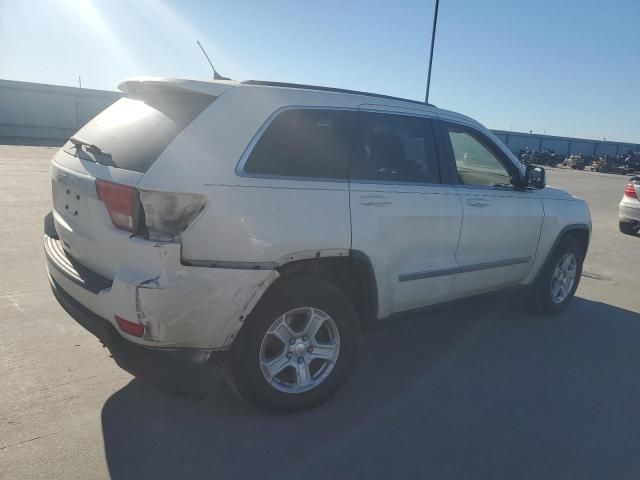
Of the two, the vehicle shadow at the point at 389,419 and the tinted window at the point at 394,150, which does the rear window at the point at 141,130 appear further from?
the vehicle shadow at the point at 389,419

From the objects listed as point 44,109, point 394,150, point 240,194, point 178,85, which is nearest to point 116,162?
point 178,85

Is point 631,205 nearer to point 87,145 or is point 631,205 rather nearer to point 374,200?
point 374,200

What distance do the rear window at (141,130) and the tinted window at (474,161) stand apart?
2135mm

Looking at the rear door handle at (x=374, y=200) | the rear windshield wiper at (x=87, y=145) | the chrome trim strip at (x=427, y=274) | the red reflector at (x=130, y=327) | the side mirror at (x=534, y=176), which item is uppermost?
the rear windshield wiper at (x=87, y=145)

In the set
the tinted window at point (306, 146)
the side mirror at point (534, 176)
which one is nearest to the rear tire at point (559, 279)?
the side mirror at point (534, 176)

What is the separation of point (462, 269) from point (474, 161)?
1.01 meters

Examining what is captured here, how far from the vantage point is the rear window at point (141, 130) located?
2.76 meters

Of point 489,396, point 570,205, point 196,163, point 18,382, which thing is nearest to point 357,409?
point 489,396

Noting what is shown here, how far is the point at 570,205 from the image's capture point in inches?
204

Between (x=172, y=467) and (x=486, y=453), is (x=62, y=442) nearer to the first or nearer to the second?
(x=172, y=467)

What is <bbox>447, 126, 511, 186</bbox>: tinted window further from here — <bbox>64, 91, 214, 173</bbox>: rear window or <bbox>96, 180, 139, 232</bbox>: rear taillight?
<bbox>96, 180, 139, 232</bbox>: rear taillight

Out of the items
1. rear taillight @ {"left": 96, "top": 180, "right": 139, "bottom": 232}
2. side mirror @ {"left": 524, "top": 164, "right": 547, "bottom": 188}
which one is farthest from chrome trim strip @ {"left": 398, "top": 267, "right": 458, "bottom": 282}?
rear taillight @ {"left": 96, "top": 180, "right": 139, "bottom": 232}

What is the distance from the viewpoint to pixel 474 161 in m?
→ 4.42

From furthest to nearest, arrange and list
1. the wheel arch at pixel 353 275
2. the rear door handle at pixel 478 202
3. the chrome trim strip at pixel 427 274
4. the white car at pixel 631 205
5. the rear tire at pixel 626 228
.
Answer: the rear tire at pixel 626 228
the white car at pixel 631 205
the rear door handle at pixel 478 202
the chrome trim strip at pixel 427 274
the wheel arch at pixel 353 275
